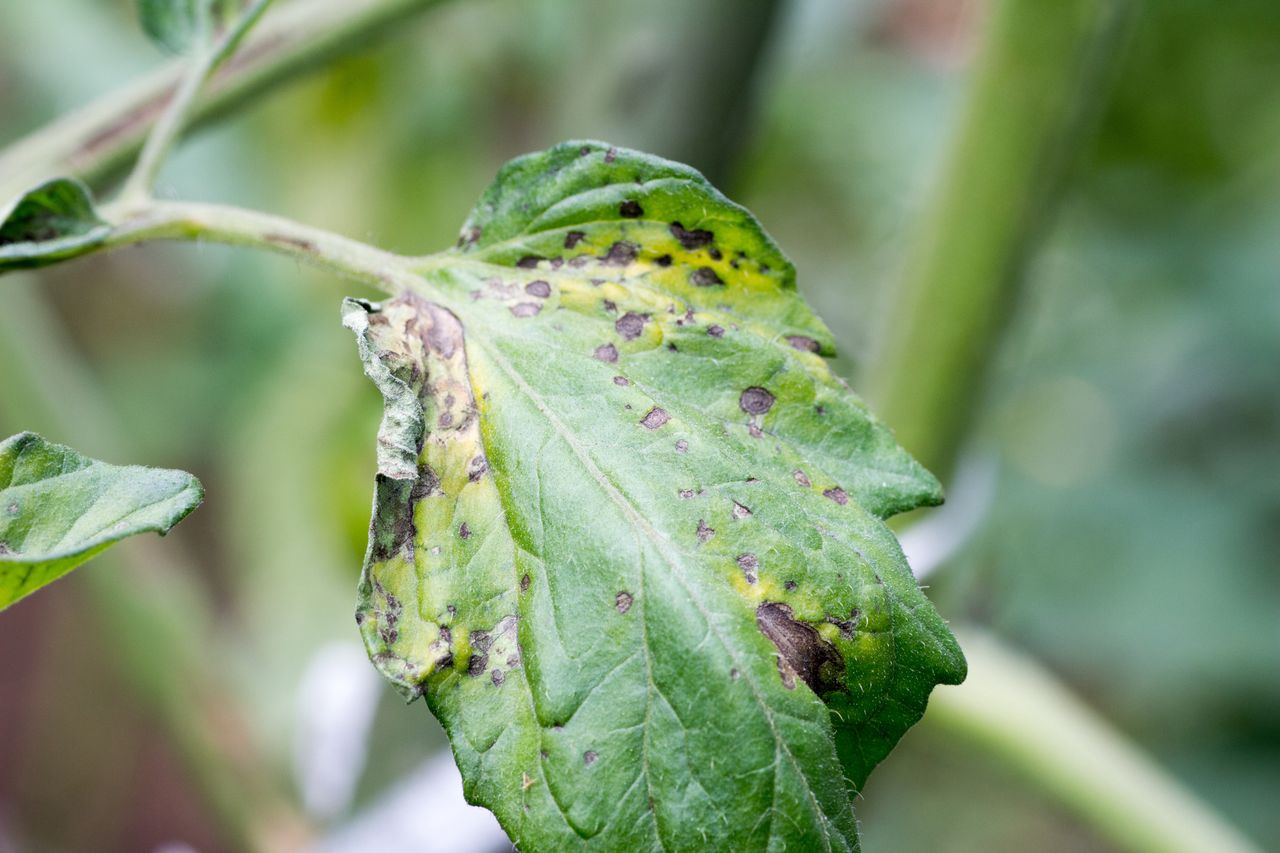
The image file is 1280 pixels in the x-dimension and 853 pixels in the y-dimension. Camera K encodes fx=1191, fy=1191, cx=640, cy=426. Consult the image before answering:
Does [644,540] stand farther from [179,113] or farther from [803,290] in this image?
[803,290]

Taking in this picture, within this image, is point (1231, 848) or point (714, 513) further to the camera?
point (1231, 848)

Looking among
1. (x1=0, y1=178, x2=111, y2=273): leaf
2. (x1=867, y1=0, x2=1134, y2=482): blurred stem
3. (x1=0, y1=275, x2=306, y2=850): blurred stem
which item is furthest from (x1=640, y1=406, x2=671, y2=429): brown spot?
(x1=0, y1=275, x2=306, y2=850): blurred stem

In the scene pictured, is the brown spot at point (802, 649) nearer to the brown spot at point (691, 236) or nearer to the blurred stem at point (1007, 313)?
the brown spot at point (691, 236)

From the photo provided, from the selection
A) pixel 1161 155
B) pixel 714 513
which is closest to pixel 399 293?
pixel 714 513

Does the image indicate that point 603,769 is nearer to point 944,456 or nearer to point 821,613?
point 821,613

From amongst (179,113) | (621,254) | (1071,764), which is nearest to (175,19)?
(179,113)

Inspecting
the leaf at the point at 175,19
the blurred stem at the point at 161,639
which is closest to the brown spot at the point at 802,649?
the leaf at the point at 175,19

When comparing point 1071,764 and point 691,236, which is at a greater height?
point 691,236
